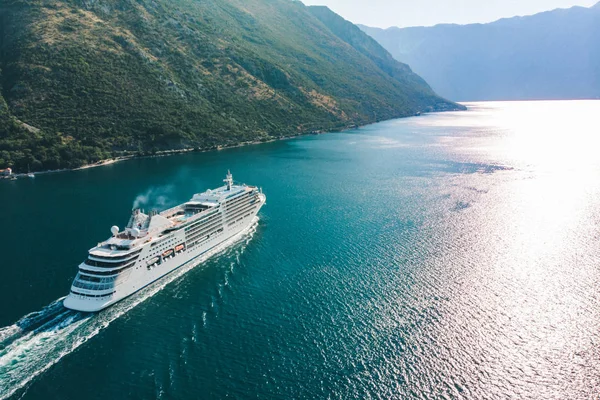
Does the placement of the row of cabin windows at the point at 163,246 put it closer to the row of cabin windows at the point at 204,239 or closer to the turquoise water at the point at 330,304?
the row of cabin windows at the point at 204,239

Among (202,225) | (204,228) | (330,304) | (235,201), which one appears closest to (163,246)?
(202,225)

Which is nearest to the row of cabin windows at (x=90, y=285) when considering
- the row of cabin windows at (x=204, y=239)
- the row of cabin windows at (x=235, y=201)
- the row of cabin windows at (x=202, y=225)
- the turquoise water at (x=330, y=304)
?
the turquoise water at (x=330, y=304)

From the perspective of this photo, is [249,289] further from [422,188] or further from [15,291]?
[422,188]

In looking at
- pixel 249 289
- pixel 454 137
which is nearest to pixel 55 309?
pixel 249 289

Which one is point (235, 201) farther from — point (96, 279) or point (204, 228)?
point (96, 279)

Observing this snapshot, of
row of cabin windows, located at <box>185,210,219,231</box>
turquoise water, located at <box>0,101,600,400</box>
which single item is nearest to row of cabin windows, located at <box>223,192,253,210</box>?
row of cabin windows, located at <box>185,210,219,231</box>
